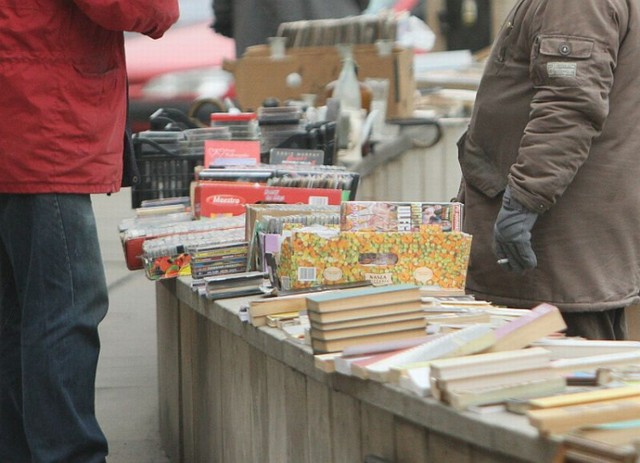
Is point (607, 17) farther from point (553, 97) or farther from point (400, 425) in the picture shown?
point (400, 425)

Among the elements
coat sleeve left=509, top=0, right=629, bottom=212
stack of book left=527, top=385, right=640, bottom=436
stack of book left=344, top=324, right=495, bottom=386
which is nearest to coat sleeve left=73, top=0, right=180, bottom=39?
coat sleeve left=509, top=0, right=629, bottom=212

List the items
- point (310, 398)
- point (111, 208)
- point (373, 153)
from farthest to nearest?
point (111, 208)
point (373, 153)
point (310, 398)

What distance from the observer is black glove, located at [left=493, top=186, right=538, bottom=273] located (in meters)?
3.85

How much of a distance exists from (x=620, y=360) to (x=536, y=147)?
1.28 m

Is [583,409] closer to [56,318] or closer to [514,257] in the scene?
[514,257]

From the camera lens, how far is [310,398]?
122 inches

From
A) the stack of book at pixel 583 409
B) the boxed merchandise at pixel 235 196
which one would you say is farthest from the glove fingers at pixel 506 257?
the stack of book at pixel 583 409

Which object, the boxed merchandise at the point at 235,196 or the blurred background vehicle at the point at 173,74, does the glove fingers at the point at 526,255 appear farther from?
the blurred background vehicle at the point at 173,74

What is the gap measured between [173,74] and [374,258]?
26.4 feet

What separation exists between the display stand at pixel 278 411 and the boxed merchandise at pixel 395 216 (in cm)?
40

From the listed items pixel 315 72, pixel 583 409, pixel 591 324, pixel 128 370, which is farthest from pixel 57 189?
pixel 315 72

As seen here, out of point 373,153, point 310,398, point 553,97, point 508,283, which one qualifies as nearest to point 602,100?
point 553,97

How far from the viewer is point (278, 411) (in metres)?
3.38

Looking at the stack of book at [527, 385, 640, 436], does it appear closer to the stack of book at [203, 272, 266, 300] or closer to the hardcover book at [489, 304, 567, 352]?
the hardcover book at [489, 304, 567, 352]
